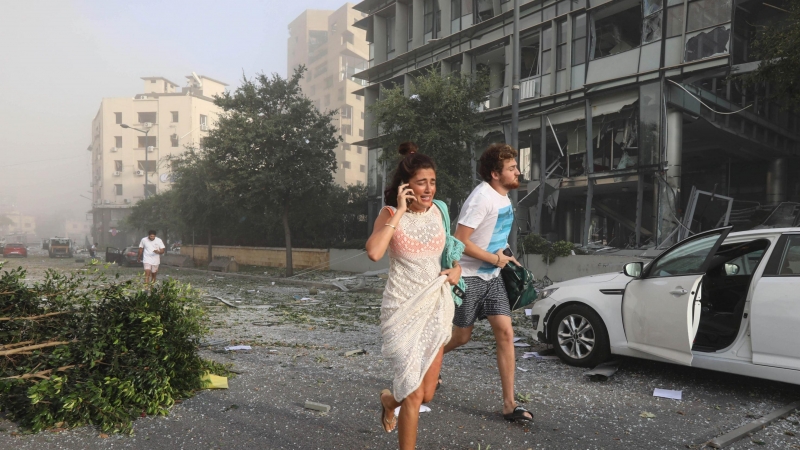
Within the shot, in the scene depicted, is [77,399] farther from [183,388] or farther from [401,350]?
[401,350]

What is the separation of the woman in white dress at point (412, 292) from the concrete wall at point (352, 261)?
21.6 m

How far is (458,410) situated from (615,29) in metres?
19.1

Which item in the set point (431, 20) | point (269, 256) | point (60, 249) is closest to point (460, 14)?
point (431, 20)

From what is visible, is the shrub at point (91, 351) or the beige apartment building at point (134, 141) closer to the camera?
the shrub at point (91, 351)

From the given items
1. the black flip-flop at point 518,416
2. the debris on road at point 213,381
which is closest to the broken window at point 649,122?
the black flip-flop at point 518,416

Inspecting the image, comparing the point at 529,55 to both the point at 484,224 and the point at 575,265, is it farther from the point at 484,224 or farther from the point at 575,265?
the point at 484,224

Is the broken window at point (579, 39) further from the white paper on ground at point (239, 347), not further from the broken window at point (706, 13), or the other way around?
the white paper on ground at point (239, 347)

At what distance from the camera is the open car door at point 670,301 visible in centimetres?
469

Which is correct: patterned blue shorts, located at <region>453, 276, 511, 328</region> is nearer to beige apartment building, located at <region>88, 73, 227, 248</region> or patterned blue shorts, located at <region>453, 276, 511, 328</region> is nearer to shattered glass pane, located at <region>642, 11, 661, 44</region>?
shattered glass pane, located at <region>642, 11, 661, 44</region>

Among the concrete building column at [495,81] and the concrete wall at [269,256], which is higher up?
the concrete building column at [495,81]

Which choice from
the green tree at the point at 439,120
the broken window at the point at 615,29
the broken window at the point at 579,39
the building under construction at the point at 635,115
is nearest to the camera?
the building under construction at the point at 635,115

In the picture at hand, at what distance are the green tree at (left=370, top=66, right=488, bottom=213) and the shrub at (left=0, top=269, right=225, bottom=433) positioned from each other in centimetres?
1432

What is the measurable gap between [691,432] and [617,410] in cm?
60

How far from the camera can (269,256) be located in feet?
106
